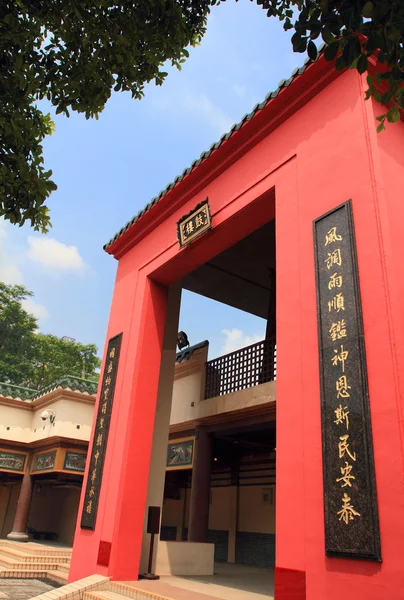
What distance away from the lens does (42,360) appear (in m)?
28.8

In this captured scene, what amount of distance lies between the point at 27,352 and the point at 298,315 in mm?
25946

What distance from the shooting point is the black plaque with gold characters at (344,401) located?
3887 millimetres

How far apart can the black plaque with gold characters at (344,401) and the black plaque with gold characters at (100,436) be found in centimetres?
474

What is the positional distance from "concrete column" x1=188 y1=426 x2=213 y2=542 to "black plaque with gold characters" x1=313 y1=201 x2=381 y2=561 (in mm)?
5514

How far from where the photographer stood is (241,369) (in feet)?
30.7

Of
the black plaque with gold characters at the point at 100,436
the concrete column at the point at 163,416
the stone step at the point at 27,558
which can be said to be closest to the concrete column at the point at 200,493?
the concrete column at the point at 163,416

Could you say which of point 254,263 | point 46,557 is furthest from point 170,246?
point 46,557

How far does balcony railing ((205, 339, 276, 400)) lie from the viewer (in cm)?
900

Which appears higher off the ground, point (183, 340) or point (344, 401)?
point (183, 340)

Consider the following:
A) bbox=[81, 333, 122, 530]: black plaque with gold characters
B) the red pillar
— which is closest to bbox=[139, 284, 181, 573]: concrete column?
the red pillar

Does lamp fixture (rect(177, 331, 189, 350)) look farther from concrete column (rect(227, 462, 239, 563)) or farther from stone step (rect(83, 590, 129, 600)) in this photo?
stone step (rect(83, 590, 129, 600))

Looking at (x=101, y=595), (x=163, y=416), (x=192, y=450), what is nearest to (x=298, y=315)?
(x=163, y=416)

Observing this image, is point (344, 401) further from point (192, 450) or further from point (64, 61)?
point (192, 450)

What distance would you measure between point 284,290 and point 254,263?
524cm
